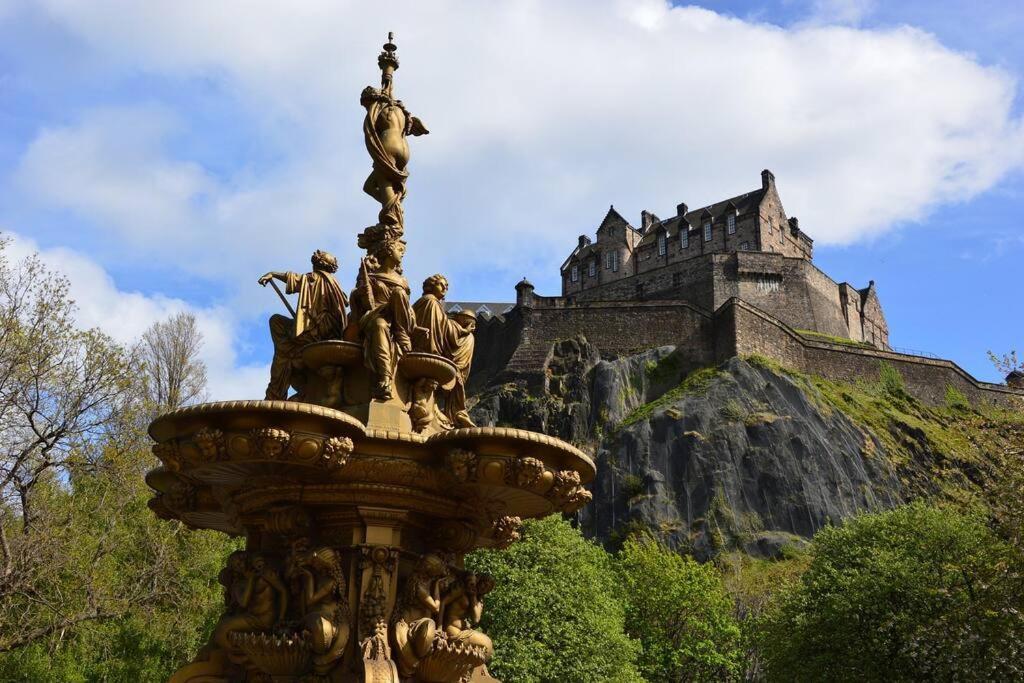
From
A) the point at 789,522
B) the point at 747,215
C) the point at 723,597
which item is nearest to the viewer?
the point at 723,597

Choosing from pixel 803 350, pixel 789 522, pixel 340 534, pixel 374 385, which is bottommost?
pixel 340 534

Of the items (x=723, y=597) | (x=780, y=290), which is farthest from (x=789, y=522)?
(x=780, y=290)

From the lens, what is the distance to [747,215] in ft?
266

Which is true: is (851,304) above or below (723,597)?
above

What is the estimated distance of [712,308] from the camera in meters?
71.8

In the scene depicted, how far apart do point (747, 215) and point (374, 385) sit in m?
76.3

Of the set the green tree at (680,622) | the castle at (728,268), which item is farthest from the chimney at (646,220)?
the green tree at (680,622)

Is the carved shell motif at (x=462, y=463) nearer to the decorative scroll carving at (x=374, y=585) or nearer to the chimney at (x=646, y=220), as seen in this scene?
the decorative scroll carving at (x=374, y=585)

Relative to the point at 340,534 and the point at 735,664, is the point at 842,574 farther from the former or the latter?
the point at 340,534

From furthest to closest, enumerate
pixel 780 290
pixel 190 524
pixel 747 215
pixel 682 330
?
pixel 747 215 → pixel 780 290 → pixel 682 330 → pixel 190 524

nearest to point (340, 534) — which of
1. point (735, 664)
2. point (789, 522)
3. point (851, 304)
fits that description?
point (735, 664)

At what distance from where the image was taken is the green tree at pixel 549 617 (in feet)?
82.3

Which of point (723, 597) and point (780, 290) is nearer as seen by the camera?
point (723, 597)

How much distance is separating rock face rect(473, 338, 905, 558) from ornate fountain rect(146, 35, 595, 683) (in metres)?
44.5
